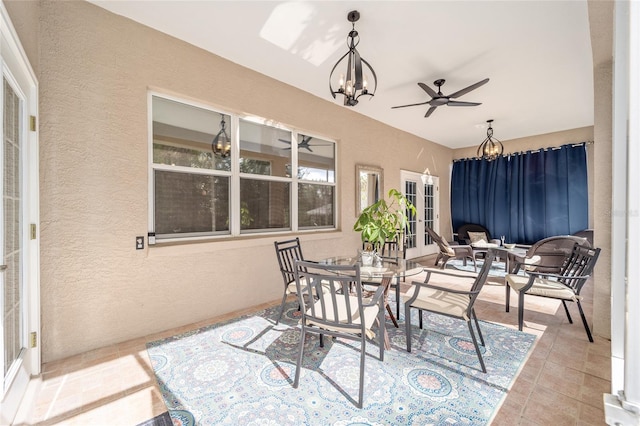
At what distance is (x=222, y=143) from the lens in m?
3.25

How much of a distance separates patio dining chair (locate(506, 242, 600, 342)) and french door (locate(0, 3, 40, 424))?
13.0 feet

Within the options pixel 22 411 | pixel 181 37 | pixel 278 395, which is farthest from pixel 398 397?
pixel 181 37

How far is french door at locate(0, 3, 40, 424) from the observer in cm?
151

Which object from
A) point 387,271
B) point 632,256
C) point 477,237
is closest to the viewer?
point 632,256

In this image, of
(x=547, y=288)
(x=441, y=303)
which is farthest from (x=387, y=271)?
(x=547, y=288)

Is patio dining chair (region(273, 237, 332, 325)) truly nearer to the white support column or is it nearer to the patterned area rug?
the patterned area rug

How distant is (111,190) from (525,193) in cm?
784

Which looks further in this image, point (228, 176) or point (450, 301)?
point (228, 176)

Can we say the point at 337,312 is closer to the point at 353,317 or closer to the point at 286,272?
the point at 353,317

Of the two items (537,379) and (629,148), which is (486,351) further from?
(629,148)

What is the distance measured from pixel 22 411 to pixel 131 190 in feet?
5.53

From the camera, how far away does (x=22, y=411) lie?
1611 mm

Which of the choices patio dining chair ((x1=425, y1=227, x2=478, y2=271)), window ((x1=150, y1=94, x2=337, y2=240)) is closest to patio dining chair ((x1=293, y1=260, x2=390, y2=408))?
window ((x1=150, y1=94, x2=337, y2=240))

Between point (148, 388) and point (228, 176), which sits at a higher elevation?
point (228, 176)
